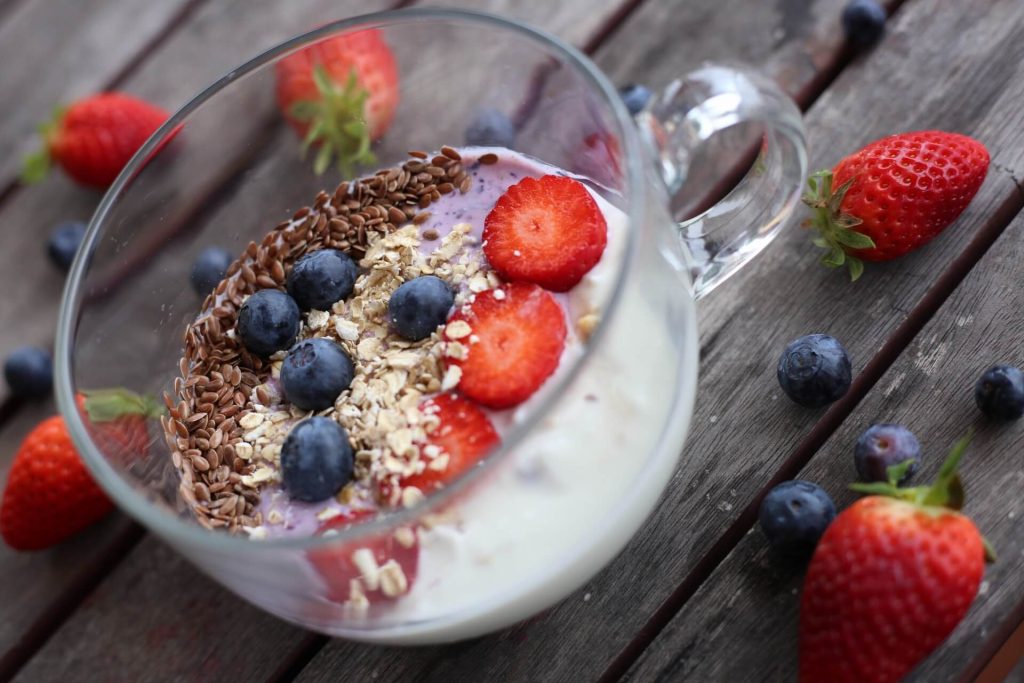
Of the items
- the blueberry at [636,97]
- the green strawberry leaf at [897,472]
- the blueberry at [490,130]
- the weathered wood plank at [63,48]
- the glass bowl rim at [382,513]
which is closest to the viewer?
the glass bowl rim at [382,513]

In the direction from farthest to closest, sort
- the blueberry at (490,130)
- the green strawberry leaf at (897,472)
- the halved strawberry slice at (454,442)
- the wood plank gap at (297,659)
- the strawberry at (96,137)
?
the strawberry at (96,137) < the blueberry at (490,130) < the wood plank gap at (297,659) < the green strawberry leaf at (897,472) < the halved strawberry slice at (454,442)

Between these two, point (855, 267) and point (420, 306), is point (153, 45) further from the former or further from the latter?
point (855, 267)

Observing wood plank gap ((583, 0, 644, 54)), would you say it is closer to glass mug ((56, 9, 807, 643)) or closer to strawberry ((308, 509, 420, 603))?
glass mug ((56, 9, 807, 643))

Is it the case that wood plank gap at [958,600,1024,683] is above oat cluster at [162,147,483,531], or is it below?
below

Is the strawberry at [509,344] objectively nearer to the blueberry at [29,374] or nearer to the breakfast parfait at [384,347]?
the breakfast parfait at [384,347]

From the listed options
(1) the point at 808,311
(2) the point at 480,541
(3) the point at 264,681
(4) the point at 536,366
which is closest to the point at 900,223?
(1) the point at 808,311

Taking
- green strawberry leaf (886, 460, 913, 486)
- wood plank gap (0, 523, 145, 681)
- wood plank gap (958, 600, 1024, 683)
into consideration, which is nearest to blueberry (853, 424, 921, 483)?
green strawberry leaf (886, 460, 913, 486)

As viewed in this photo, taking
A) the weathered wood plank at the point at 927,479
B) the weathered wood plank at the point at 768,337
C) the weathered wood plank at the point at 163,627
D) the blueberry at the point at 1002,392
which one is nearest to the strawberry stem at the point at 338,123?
the weathered wood plank at the point at 163,627
